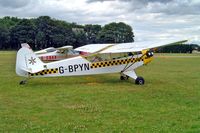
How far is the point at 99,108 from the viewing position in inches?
396

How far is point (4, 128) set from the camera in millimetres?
7750

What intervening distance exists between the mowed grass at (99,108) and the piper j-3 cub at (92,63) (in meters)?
0.71

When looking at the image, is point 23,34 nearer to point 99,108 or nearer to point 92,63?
point 92,63

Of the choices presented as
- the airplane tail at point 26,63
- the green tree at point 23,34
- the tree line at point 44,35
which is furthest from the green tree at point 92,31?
the airplane tail at point 26,63

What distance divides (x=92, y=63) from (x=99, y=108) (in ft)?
22.0

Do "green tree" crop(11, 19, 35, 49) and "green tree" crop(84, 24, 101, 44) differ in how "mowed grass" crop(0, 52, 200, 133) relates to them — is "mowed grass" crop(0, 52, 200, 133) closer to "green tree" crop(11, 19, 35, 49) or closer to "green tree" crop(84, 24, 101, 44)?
"green tree" crop(11, 19, 35, 49)

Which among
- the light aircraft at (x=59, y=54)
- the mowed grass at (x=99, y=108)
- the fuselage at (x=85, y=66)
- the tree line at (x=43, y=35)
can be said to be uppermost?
the tree line at (x=43, y=35)

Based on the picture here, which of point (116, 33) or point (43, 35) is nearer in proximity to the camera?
point (43, 35)

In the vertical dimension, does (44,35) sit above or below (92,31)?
below

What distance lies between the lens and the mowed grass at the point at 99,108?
789cm

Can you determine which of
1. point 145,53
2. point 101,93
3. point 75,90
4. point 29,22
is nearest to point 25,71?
point 75,90

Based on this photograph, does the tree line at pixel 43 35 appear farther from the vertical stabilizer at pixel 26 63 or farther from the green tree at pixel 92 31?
the vertical stabilizer at pixel 26 63

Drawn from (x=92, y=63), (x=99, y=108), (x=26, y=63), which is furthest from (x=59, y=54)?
(x=99, y=108)

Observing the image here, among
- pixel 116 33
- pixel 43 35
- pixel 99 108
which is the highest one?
pixel 116 33
